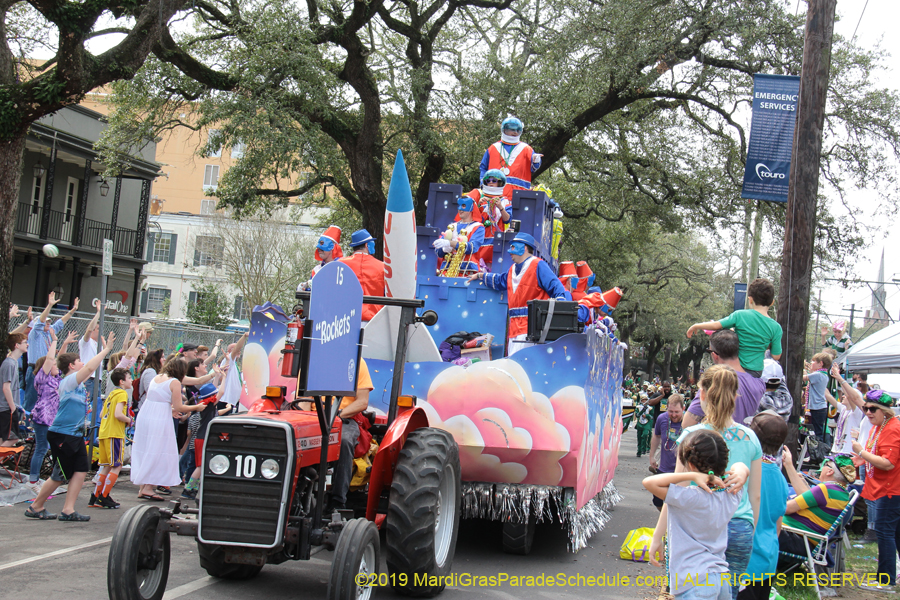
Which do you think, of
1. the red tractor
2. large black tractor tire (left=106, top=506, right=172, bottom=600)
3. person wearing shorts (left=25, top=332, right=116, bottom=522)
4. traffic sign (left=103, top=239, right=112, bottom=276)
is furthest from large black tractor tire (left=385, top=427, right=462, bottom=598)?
traffic sign (left=103, top=239, right=112, bottom=276)

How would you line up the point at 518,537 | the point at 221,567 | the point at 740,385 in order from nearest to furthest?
the point at 221,567
the point at 740,385
the point at 518,537

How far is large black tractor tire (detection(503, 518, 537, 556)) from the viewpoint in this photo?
6699 mm

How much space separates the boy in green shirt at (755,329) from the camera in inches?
224

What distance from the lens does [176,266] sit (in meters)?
41.7

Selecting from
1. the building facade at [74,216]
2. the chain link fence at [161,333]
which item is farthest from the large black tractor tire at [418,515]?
the building facade at [74,216]

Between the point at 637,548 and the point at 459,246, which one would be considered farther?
the point at 459,246

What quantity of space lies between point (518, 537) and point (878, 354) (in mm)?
10076

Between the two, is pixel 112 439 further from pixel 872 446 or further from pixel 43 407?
pixel 872 446

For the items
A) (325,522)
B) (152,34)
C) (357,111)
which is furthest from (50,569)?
(357,111)

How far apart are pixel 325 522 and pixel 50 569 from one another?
7.44 feet

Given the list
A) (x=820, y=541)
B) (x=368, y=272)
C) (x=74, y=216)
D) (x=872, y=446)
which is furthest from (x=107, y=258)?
(x=74, y=216)

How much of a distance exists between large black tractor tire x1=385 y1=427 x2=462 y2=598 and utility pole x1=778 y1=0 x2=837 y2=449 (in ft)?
12.9

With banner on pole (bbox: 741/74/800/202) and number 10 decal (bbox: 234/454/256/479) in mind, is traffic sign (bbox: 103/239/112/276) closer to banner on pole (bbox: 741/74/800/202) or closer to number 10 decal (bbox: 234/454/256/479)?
number 10 decal (bbox: 234/454/256/479)

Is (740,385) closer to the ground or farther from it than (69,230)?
closer to the ground
